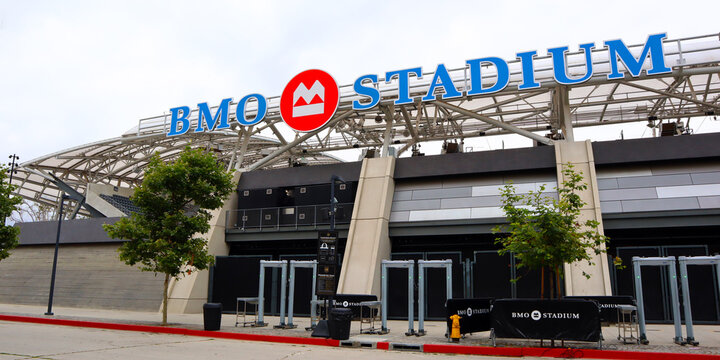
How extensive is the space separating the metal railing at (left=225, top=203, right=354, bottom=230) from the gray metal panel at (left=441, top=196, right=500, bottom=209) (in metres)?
4.69

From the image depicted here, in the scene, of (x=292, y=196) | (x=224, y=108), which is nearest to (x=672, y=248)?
(x=292, y=196)

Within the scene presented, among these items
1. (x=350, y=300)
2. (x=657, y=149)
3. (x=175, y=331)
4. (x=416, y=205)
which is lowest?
(x=175, y=331)

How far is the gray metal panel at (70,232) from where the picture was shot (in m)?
30.2

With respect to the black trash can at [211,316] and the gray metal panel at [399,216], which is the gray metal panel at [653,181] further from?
the black trash can at [211,316]

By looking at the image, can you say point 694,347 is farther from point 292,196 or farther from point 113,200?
point 113,200

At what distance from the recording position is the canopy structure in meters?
24.8

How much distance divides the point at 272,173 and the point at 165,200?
9374mm

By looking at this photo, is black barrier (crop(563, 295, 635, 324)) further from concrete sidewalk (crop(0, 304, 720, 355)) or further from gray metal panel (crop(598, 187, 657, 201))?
gray metal panel (crop(598, 187, 657, 201))

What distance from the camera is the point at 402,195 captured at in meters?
26.2

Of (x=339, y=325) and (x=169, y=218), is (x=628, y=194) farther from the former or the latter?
(x=169, y=218)

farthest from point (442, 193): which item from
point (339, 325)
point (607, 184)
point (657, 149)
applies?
point (339, 325)

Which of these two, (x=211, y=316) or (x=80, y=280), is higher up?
(x=80, y=280)

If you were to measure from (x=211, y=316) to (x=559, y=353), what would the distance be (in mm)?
10682

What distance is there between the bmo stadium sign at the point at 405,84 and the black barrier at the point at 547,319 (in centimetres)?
1357
